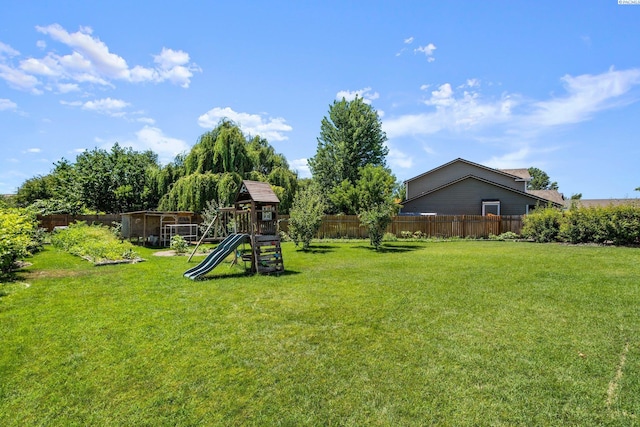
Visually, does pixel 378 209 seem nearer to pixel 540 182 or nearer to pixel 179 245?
pixel 179 245

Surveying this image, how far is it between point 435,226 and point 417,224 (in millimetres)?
1115

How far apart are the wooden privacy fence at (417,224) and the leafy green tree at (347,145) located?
8.98 metres

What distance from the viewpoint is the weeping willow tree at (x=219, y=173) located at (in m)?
21.0

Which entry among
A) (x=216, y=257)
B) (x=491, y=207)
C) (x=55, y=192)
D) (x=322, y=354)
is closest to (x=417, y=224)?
(x=491, y=207)

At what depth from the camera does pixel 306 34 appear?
10.3 metres

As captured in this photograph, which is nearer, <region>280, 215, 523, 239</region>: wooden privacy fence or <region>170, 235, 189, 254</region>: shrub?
<region>170, 235, 189, 254</region>: shrub

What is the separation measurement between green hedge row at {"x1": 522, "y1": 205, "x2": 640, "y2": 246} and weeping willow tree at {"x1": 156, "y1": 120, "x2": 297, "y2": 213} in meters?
14.8

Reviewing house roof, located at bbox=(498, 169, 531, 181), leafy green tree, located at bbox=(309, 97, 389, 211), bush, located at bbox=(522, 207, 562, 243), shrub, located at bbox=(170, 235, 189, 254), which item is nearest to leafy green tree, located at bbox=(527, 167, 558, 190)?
house roof, located at bbox=(498, 169, 531, 181)

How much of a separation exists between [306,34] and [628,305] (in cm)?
1006

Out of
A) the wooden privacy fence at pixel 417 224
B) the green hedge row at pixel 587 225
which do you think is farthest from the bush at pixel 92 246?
the green hedge row at pixel 587 225

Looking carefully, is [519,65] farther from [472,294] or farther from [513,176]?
[513,176]

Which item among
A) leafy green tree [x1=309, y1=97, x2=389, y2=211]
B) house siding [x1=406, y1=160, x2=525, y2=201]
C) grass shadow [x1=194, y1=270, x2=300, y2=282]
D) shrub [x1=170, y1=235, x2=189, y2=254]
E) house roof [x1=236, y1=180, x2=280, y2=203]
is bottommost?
grass shadow [x1=194, y1=270, x2=300, y2=282]

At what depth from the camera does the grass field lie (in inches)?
115

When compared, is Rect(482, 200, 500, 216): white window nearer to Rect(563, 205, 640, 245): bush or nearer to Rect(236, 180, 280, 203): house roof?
Rect(563, 205, 640, 245): bush
